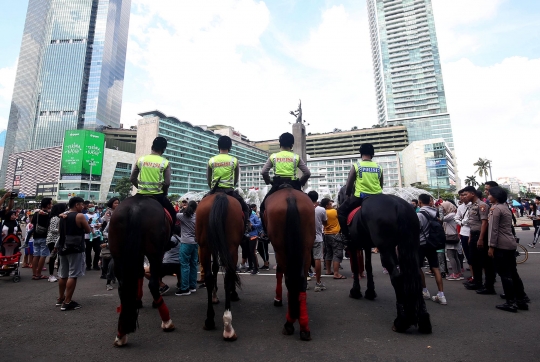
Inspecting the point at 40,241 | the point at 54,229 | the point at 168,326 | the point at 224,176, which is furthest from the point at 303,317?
the point at 40,241

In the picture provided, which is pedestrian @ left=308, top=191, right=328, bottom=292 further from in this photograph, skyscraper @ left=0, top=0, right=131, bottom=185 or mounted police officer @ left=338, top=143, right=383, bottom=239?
skyscraper @ left=0, top=0, right=131, bottom=185

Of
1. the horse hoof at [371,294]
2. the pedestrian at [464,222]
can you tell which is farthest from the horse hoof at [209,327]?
the pedestrian at [464,222]

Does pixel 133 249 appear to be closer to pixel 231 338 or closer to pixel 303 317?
pixel 231 338

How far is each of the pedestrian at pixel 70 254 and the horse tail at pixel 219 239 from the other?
338 centimetres

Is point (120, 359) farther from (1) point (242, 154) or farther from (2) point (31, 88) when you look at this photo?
(2) point (31, 88)

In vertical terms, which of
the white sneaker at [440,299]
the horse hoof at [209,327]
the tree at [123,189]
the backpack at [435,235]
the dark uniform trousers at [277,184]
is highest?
the tree at [123,189]

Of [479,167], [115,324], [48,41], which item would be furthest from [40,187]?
[479,167]

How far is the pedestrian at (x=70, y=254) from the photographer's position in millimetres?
5467

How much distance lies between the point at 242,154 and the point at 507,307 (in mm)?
132046

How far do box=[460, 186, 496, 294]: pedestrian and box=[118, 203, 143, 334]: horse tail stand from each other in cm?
679

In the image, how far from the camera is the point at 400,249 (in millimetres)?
4203

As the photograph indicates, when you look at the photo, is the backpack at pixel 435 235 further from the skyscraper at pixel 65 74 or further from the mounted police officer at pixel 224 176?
the skyscraper at pixel 65 74

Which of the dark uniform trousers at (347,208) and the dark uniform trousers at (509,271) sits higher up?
the dark uniform trousers at (347,208)

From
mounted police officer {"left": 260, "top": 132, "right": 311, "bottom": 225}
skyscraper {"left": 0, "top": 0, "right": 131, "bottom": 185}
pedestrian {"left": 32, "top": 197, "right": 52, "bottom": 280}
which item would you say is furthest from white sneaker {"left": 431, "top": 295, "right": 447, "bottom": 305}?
skyscraper {"left": 0, "top": 0, "right": 131, "bottom": 185}
